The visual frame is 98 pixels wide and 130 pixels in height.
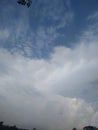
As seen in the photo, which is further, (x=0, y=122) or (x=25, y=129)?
(x=25, y=129)

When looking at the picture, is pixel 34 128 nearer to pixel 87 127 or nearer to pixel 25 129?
pixel 25 129

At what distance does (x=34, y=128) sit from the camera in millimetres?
136875

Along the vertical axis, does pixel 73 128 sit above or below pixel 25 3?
above

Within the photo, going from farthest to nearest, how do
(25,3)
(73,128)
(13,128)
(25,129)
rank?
(25,129) < (73,128) < (13,128) < (25,3)

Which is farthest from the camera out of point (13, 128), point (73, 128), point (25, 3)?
point (73, 128)

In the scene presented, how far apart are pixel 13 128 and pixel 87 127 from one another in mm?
51889

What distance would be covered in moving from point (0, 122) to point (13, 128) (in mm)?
9638

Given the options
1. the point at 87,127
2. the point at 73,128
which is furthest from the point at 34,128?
the point at 87,127

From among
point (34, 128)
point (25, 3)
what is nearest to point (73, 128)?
point (34, 128)

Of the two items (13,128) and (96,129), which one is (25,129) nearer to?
(13,128)

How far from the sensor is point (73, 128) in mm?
135250

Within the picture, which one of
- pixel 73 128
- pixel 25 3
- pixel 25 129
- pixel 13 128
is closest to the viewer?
pixel 25 3

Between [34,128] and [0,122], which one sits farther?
[34,128]

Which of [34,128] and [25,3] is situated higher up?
[34,128]
